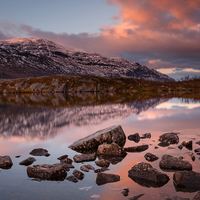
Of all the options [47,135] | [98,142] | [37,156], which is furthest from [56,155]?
[47,135]

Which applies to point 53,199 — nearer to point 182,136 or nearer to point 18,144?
point 18,144

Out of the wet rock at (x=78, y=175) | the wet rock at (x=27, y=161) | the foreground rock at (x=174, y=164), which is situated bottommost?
the wet rock at (x=27, y=161)

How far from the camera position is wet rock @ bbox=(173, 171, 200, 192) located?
1061 centimetres

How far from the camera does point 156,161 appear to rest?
1482 cm

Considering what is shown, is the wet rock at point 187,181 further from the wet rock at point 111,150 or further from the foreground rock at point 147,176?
the wet rock at point 111,150

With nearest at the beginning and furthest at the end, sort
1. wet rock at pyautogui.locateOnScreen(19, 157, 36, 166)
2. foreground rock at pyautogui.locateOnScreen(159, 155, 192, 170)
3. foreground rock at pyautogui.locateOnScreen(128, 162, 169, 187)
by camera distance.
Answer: foreground rock at pyautogui.locateOnScreen(128, 162, 169, 187)
foreground rock at pyautogui.locateOnScreen(159, 155, 192, 170)
wet rock at pyautogui.locateOnScreen(19, 157, 36, 166)

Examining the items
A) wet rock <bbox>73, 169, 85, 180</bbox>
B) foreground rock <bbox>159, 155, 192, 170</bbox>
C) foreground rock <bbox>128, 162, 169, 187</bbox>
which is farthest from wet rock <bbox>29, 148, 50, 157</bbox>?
foreground rock <bbox>159, 155, 192, 170</bbox>

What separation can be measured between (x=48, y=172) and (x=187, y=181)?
8437mm

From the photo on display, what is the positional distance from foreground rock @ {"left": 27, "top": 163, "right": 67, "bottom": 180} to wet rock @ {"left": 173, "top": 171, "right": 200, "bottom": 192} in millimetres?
6938

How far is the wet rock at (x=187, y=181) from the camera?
34.8ft

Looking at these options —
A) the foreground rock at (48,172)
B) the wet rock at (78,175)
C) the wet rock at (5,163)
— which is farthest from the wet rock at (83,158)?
the wet rock at (5,163)

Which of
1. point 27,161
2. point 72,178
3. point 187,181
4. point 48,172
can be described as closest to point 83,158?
point 72,178

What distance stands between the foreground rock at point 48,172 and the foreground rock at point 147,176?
4464mm

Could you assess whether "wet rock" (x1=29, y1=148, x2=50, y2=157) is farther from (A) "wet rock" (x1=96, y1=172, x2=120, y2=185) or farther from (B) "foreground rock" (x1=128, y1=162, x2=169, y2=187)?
(B) "foreground rock" (x1=128, y1=162, x2=169, y2=187)
